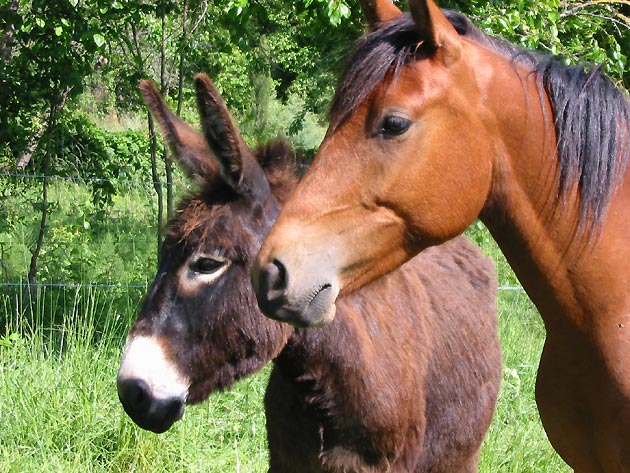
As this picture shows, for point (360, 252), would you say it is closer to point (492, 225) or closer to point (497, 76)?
point (492, 225)

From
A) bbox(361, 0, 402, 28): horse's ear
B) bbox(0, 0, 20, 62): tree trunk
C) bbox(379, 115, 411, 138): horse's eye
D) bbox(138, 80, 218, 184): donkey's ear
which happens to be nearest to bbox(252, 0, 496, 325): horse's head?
bbox(379, 115, 411, 138): horse's eye

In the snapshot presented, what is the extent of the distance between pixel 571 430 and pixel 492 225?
70 centimetres

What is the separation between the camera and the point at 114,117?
19.9m

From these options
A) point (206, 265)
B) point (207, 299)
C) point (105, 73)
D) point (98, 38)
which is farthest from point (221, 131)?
point (105, 73)

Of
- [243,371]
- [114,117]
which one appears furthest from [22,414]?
[114,117]

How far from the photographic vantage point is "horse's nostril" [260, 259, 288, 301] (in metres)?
2.14

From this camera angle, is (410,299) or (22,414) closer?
(410,299)

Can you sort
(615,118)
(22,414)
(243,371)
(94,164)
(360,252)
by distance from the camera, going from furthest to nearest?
(94,164) → (22,414) → (243,371) → (615,118) → (360,252)

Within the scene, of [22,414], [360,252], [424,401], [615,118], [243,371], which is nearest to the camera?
[360,252]

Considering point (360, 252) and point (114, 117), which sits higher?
point (360, 252)

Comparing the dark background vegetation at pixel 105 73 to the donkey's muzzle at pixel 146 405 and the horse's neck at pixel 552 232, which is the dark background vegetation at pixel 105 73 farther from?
the horse's neck at pixel 552 232

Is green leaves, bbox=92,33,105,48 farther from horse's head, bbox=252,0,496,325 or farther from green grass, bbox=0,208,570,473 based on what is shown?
horse's head, bbox=252,0,496,325

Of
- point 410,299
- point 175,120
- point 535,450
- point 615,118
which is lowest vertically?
point 535,450

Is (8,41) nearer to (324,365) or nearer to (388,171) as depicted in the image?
(324,365)
